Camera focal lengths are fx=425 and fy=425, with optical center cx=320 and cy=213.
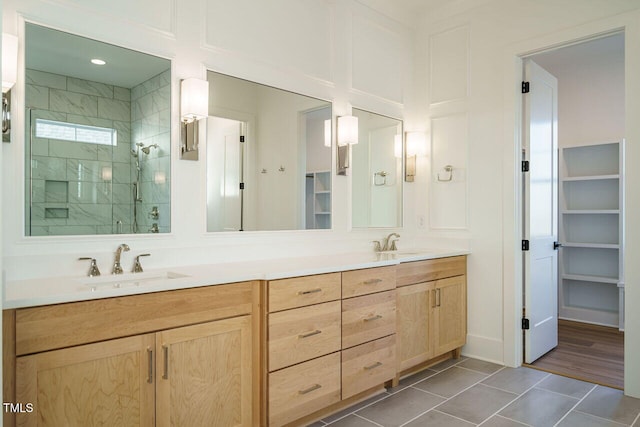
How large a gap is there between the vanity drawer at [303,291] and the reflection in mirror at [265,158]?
0.63 metres

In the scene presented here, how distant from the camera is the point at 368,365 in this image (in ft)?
8.57

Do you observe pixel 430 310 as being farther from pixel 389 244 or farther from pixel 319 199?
pixel 319 199

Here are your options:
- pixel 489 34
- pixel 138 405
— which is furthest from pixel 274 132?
pixel 489 34

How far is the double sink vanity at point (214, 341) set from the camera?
4.91 ft

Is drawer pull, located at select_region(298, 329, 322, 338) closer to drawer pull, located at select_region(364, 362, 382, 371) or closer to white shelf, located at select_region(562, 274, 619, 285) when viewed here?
drawer pull, located at select_region(364, 362, 382, 371)

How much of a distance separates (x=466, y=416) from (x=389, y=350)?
575mm

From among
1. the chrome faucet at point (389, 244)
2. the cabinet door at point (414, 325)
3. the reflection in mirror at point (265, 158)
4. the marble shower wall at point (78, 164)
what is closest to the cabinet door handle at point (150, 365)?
the marble shower wall at point (78, 164)

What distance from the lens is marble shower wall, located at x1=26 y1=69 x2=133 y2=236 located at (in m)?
1.91

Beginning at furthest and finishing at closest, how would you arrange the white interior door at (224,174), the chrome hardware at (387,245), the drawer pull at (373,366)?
1. the chrome hardware at (387,245)
2. the drawer pull at (373,366)
3. the white interior door at (224,174)

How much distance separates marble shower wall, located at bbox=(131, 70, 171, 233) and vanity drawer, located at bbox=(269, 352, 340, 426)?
3.32 feet

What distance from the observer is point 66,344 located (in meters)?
1.52

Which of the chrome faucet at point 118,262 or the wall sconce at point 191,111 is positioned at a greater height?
the wall sconce at point 191,111

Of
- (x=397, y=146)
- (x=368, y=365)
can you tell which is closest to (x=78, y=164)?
(x=368, y=365)

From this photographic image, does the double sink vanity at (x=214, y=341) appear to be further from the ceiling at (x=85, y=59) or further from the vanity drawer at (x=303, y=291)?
the ceiling at (x=85, y=59)
